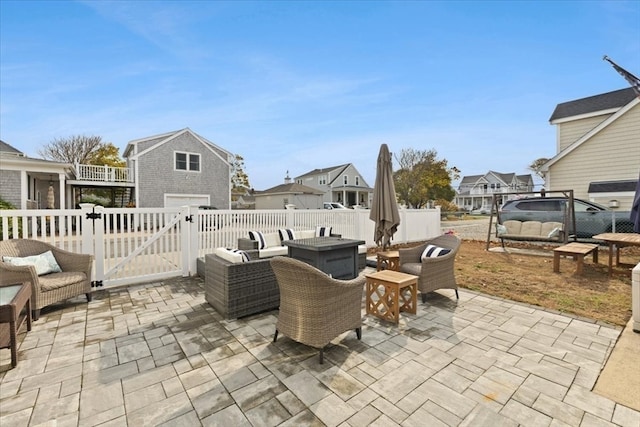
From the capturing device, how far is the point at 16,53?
8.23 m

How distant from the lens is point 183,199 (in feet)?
62.6

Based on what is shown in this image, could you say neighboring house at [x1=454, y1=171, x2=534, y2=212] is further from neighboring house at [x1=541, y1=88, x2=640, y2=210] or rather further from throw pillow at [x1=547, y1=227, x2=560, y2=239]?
throw pillow at [x1=547, y1=227, x2=560, y2=239]

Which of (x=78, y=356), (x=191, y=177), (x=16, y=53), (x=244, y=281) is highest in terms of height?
(x=16, y=53)

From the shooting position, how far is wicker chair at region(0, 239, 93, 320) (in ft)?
11.4

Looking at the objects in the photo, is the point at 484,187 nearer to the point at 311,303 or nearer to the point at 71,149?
the point at 311,303

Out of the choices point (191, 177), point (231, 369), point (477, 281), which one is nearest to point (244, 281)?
point (231, 369)

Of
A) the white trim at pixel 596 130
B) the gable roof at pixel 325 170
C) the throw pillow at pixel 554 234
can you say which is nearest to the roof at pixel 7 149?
the gable roof at pixel 325 170

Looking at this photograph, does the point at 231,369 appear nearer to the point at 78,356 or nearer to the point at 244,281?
the point at 244,281

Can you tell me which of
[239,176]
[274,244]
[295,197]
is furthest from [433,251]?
[239,176]

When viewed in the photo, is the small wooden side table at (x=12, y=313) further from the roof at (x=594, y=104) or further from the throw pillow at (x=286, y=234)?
the roof at (x=594, y=104)

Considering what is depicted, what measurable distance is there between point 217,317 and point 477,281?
467 centimetres

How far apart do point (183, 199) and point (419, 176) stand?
2203cm

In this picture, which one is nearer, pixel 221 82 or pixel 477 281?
pixel 477 281

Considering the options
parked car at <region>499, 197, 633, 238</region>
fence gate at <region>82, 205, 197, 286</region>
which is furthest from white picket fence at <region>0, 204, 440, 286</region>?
parked car at <region>499, 197, 633, 238</region>
